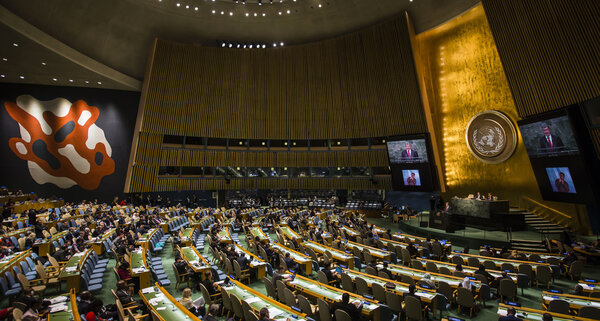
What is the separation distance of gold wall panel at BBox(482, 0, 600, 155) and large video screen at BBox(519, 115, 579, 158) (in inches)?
29.4

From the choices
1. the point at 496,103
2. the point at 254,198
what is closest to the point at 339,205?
the point at 254,198

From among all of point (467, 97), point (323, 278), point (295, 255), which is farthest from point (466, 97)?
point (323, 278)

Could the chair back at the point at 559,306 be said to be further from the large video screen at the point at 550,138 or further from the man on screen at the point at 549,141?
the man on screen at the point at 549,141

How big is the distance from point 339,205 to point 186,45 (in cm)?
1828

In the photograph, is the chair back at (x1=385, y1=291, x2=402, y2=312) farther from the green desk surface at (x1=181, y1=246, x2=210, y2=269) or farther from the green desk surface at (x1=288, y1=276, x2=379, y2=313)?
the green desk surface at (x1=181, y1=246, x2=210, y2=269)

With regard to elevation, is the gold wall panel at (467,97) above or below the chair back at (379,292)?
above

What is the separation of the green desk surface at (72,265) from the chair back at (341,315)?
6474mm

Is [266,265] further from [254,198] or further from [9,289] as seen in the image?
[254,198]

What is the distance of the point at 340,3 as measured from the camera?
22125mm

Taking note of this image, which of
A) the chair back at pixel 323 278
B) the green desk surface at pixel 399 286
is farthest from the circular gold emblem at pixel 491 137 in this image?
the chair back at pixel 323 278

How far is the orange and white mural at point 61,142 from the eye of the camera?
20547 millimetres

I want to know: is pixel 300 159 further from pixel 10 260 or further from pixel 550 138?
pixel 10 260

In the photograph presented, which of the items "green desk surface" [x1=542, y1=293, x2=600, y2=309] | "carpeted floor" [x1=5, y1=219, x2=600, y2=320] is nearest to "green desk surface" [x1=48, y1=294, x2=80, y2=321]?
"carpeted floor" [x1=5, y1=219, x2=600, y2=320]

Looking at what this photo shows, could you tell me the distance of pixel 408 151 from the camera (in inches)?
759
